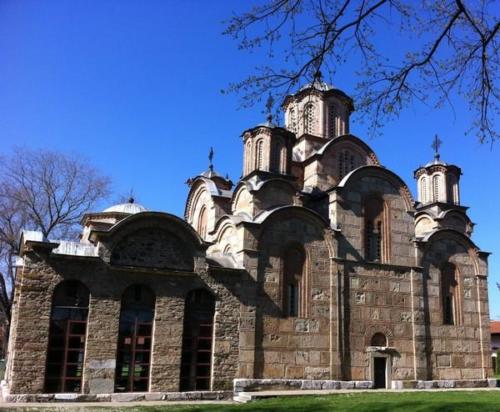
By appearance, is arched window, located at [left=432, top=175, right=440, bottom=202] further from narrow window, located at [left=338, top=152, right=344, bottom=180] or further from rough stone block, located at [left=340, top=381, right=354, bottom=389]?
rough stone block, located at [left=340, top=381, right=354, bottom=389]

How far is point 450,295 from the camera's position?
20984mm

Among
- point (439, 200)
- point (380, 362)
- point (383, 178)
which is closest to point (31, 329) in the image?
point (380, 362)

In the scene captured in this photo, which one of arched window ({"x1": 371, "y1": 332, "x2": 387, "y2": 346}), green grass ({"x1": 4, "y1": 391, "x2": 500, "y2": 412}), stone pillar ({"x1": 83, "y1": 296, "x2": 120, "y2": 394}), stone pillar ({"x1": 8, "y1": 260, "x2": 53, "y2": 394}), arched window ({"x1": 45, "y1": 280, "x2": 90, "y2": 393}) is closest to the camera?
green grass ({"x1": 4, "y1": 391, "x2": 500, "y2": 412})

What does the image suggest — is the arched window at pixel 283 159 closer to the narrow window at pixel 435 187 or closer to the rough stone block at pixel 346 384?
the rough stone block at pixel 346 384

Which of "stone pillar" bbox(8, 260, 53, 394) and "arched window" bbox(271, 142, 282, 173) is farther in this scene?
"arched window" bbox(271, 142, 282, 173)

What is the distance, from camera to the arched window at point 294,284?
17658 mm

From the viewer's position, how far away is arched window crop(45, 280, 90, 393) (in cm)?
1425

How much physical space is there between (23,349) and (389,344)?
12.1m

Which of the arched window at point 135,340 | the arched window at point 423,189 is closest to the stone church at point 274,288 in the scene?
the arched window at point 135,340

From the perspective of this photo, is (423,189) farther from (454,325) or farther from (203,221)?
(203,221)

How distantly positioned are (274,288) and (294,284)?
903mm

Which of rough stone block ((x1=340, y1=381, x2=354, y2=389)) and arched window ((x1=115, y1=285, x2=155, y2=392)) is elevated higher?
arched window ((x1=115, y1=285, x2=155, y2=392))

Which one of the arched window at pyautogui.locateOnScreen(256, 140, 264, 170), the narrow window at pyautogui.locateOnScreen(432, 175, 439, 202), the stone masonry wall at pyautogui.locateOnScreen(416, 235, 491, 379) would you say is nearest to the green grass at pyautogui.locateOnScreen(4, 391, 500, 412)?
the stone masonry wall at pyautogui.locateOnScreen(416, 235, 491, 379)

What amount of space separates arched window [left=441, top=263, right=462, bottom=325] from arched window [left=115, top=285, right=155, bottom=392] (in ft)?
38.0
